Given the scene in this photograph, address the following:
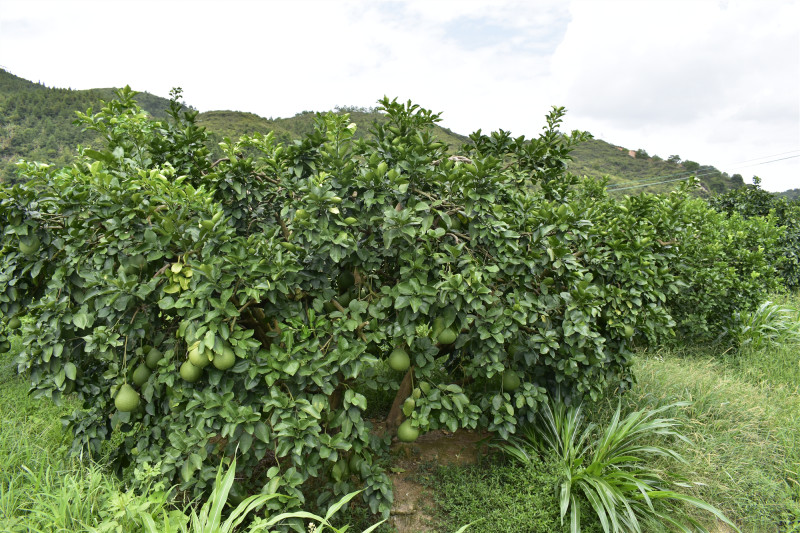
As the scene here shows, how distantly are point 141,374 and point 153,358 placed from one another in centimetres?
10

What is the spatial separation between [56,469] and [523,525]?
2.70 m

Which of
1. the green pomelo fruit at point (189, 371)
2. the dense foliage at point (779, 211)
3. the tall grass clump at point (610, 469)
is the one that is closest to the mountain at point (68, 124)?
the dense foliage at point (779, 211)

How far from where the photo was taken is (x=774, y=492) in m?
3.04

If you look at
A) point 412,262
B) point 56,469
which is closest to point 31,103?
point 56,469

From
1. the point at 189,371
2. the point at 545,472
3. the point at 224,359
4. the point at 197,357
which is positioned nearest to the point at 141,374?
the point at 189,371

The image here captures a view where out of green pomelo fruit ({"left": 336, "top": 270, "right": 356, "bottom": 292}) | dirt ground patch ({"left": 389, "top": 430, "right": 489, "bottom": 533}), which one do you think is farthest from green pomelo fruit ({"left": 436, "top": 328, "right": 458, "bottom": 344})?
dirt ground patch ({"left": 389, "top": 430, "right": 489, "bottom": 533})

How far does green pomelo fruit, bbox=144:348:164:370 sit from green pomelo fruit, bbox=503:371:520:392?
195 centimetres

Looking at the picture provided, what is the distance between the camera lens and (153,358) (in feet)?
8.04

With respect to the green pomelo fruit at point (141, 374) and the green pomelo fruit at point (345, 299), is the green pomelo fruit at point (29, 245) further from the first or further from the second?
the green pomelo fruit at point (345, 299)

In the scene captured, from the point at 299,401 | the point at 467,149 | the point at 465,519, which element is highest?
the point at 467,149

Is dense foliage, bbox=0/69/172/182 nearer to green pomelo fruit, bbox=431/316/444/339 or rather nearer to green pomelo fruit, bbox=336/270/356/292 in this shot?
green pomelo fruit, bbox=336/270/356/292

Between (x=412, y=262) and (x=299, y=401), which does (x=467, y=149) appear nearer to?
(x=412, y=262)

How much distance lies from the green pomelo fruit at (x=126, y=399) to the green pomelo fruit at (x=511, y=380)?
203 cm

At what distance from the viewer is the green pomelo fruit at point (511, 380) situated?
2699mm
